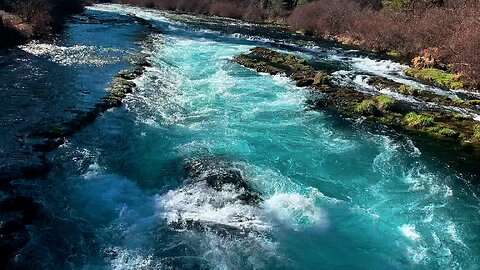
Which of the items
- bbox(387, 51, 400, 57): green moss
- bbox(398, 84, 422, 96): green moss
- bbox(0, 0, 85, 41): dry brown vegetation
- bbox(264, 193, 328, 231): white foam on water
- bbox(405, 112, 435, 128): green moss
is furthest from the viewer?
bbox(387, 51, 400, 57): green moss

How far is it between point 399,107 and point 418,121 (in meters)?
2.61

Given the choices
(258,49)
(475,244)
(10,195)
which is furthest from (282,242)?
(258,49)

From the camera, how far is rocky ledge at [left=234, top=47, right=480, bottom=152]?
66.1ft

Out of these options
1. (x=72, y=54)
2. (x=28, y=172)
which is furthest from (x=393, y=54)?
(x=28, y=172)

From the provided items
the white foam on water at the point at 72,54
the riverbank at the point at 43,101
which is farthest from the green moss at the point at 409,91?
the white foam on water at the point at 72,54

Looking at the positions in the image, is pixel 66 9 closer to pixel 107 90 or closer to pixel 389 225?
pixel 107 90

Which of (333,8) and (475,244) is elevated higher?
(333,8)

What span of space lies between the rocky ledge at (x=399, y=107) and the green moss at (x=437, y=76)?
3.83 m

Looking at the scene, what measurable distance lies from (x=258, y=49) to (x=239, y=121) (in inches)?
819

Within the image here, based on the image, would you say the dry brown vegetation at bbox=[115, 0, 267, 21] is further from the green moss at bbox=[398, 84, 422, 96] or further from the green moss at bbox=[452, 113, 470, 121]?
the green moss at bbox=[452, 113, 470, 121]

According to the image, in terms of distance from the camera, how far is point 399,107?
23250mm

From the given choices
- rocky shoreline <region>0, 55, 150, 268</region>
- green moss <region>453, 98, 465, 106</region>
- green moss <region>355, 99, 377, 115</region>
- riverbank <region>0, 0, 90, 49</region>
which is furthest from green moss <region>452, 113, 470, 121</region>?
riverbank <region>0, 0, 90, 49</region>

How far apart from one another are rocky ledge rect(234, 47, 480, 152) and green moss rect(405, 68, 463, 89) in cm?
383

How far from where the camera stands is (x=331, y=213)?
12.6 metres
